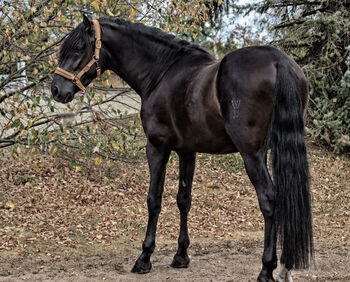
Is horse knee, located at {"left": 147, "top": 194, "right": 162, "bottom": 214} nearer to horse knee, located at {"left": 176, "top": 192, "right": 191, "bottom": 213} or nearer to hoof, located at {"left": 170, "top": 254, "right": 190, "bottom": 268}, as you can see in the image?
horse knee, located at {"left": 176, "top": 192, "right": 191, "bottom": 213}

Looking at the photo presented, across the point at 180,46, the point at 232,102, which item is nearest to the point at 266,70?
the point at 232,102

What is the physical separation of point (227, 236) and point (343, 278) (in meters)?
2.25

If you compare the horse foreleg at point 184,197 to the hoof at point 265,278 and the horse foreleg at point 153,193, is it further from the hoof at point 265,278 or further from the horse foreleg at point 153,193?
the hoof at point 265,278

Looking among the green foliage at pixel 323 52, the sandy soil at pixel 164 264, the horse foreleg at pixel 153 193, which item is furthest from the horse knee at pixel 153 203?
the green foliage at pixel 323 52

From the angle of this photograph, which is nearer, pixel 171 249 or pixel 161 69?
pixel 161 69

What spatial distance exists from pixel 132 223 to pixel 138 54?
3.18m

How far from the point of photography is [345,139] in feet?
32.9

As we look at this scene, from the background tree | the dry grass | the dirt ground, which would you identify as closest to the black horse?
the dirt ground

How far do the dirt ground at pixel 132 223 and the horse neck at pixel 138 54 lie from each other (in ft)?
6.17

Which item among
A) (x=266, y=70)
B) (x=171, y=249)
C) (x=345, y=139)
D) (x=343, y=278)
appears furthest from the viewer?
(x=345, y=139)

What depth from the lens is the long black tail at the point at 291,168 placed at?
3609 millimetres

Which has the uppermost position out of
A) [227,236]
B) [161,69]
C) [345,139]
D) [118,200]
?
[345,139]

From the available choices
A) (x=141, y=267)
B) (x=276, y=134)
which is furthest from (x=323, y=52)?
(x=141, y=267)

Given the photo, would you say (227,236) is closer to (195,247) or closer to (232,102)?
(195,247)
